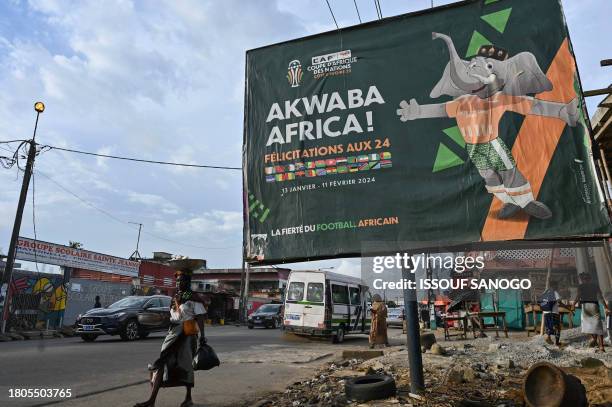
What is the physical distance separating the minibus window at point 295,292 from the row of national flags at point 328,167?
43.3 feet

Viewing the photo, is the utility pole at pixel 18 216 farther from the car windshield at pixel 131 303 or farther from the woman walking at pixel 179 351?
the woman walking at pixel 179 351

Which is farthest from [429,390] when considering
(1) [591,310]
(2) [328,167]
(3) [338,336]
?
(3) [338,336]

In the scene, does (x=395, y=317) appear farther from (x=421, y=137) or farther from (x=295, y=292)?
(x=421, y=137)

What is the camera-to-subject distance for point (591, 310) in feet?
30.2

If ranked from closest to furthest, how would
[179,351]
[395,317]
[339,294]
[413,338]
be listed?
1. [413,338]
2. [179,351]
3. [339,294]
4. [395,317]

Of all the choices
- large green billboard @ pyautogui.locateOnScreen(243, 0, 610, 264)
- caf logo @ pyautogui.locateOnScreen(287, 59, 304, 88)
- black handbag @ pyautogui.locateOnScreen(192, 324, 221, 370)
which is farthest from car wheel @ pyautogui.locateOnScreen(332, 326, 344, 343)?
caf logo @ pyautogui.locateOnScreen(287, 59, 304, 88)

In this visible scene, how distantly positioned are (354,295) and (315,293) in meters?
3.05

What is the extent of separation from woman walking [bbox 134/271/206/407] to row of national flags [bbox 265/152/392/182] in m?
2.28

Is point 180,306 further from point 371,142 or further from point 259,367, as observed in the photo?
point 259,367

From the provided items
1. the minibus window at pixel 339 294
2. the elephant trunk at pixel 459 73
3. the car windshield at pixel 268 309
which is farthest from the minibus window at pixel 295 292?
the elephant trunk at pixel 459 73

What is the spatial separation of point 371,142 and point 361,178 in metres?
0.33

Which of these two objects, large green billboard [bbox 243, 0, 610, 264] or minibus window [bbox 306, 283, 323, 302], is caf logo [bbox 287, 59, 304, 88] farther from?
minibus window [bbox 306, 283, 323, 302]

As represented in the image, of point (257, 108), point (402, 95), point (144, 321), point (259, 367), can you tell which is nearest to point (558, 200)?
point (402, 95)

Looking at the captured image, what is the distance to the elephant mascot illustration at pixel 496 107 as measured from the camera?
135 inches
